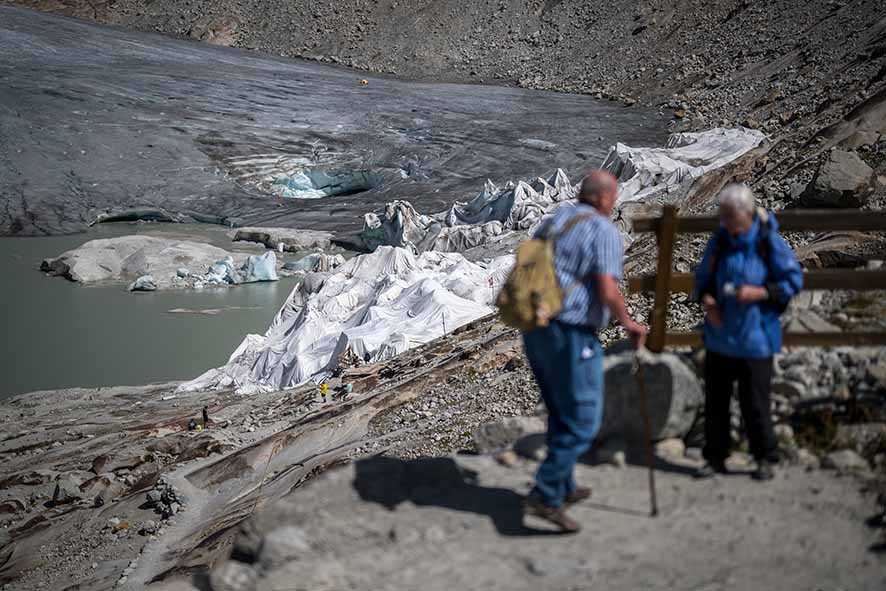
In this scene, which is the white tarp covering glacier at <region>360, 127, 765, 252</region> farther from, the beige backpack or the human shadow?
the beige backpack

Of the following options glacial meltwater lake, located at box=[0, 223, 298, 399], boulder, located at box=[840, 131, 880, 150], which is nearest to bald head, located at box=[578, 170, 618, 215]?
boulder, located at box=[840, 131, 880, 150]

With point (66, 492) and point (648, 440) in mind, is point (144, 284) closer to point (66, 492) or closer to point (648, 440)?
point (66, 492)

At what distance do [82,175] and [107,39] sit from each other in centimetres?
1311

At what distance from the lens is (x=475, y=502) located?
4242mm

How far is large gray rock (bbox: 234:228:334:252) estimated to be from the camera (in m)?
24.2

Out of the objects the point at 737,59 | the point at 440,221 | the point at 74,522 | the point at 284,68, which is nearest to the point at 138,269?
the point at 440,221

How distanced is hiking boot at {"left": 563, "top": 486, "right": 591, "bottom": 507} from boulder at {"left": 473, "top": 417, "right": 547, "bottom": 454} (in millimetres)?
747

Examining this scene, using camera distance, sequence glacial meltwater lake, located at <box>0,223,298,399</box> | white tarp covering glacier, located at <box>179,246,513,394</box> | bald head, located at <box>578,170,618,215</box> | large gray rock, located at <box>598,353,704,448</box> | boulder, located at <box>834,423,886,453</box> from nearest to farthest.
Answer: bald head, located at <box>578,170,618,215</box> → boulder, located at <box>834,423,886,453</box> → large gray rock, located at <box>598,353,704,448</box> → white tarp covering glacier, located at <box>179,246,513,394</box> → glacial meltwater lake, located at <box>0,223,298,399</box>

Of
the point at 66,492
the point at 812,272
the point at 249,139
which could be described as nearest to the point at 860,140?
the point at 812,272

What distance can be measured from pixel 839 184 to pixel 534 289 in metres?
6.89

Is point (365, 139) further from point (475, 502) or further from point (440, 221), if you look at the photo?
point (475, 502)

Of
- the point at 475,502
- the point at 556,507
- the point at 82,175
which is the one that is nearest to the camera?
the point at 556,507

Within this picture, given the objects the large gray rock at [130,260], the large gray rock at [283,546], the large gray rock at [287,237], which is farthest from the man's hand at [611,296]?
the large gray rock at [287,237]

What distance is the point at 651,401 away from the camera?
4.58 m
